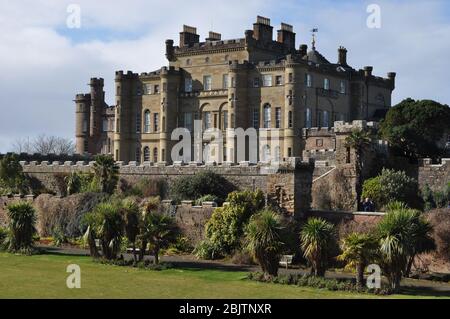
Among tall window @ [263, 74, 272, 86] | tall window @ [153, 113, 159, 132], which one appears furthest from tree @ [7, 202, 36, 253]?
tall window @ [153, 113, 159, 132]

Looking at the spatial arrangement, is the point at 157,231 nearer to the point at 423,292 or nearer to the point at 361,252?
the point at 361,252

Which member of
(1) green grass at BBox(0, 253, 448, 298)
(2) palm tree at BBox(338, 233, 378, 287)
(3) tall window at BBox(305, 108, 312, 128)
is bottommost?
(1) green grass at BBox(0, 253, 448, 298)

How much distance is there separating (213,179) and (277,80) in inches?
793

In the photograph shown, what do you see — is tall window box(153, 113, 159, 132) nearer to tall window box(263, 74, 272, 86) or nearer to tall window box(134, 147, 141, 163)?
tall window box(134, 147, 141, 163)

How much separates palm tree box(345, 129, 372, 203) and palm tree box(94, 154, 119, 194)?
15.2 m

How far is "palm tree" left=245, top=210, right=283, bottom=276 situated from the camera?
2867 centimetres

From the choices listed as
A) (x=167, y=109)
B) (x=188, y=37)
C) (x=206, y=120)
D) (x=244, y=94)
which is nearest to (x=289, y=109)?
(x=244, y=94)

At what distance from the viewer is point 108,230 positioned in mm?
33094

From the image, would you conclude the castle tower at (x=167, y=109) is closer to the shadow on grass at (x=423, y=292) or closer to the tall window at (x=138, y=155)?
the tall window at (x=138, y=155)

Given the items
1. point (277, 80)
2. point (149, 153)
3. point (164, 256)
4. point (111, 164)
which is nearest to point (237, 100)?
point (277, 80)

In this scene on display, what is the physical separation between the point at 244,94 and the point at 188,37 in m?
11.3

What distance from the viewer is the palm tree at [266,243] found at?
28.7 metres

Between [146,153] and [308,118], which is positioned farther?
[146,153]

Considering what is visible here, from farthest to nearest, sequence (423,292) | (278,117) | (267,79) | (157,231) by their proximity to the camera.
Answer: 1. (267,79)
2. (278,117)
3. (157,231)
4. (423,292)
